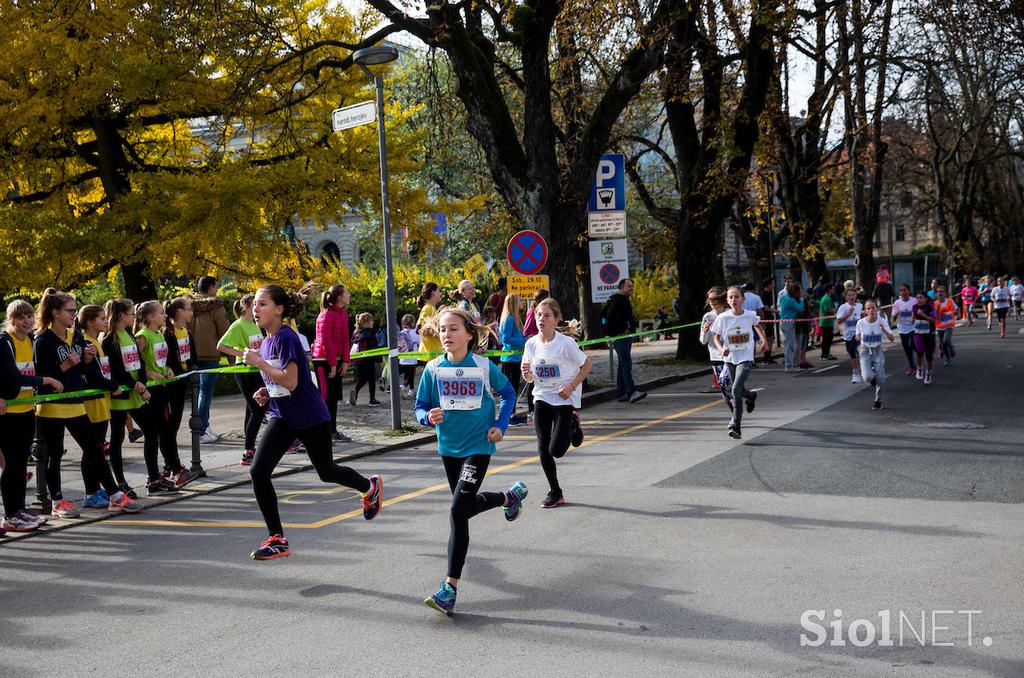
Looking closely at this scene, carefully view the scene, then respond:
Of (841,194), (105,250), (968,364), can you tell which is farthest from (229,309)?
(841,194)

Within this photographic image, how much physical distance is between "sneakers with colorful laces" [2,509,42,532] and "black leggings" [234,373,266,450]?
10.7 ft

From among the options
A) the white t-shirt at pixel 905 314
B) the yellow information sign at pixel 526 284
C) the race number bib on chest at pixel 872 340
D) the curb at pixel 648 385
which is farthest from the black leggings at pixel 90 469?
the white t-shirt at pixel 905 314

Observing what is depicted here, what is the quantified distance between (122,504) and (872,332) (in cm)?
1078

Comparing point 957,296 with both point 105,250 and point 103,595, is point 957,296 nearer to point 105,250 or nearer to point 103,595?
point 105,250

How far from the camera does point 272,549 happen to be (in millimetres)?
6949

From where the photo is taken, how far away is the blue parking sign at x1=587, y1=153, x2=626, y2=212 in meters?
18.8

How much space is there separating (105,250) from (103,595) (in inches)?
497

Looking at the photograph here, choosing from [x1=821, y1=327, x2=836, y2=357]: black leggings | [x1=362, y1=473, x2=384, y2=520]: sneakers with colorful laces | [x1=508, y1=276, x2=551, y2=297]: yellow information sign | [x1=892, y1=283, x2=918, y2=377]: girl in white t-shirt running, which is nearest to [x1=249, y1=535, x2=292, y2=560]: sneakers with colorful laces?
[x1=362, y1=473, x2=384, y2=520]: sneakers with colorful laces

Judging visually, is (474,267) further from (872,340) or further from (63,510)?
(63,510)

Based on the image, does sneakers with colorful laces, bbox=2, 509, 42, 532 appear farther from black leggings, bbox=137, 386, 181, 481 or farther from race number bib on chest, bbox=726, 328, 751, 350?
race number bib on chest, bbox=726, 328, 751, 350

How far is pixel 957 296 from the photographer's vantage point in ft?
155

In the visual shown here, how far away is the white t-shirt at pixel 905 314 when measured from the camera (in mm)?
18219

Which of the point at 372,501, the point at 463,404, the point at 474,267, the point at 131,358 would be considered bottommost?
the point at 372,501

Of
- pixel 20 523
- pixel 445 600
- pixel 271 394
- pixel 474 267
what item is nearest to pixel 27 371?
pixel 20 523
